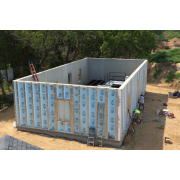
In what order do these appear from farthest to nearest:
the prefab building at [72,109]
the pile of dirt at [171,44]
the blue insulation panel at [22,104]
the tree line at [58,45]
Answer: the pile of dirt at [171,44] < the tree line at [58,45] < the blue insulation panel at [22,104] < the prefab building at [72,109]

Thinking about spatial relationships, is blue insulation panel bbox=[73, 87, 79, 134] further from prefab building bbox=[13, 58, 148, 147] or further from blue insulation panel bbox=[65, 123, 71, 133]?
blue insulation panel bbox=[65, 123, 71, 133]

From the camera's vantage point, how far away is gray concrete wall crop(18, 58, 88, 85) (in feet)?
48.9

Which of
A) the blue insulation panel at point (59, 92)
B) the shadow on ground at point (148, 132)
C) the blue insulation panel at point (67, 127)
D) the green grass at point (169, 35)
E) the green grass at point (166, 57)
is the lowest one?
the shadow on ground at point (148, 132)

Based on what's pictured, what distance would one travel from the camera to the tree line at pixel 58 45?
20312mm

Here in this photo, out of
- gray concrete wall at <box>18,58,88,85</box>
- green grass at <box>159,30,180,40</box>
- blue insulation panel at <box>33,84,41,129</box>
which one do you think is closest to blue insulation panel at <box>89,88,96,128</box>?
blue insulation panel at <box>33,84,41,129</box>

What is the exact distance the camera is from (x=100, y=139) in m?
11.8

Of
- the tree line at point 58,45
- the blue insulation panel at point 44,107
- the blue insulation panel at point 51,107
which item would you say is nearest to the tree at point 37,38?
the tree line at point 58,45

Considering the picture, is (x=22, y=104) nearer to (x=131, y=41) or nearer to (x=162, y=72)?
(x=131, y=41)

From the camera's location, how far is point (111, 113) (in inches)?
444

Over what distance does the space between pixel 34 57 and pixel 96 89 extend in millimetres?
14321

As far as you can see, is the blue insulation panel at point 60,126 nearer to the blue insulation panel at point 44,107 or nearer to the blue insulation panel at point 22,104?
the blue insulation panel at point 44,107

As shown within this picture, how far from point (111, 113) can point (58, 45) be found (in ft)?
62.3

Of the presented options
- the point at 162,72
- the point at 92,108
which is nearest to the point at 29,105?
the point at 92,108

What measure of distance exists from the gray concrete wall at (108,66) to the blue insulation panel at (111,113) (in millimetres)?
11431
